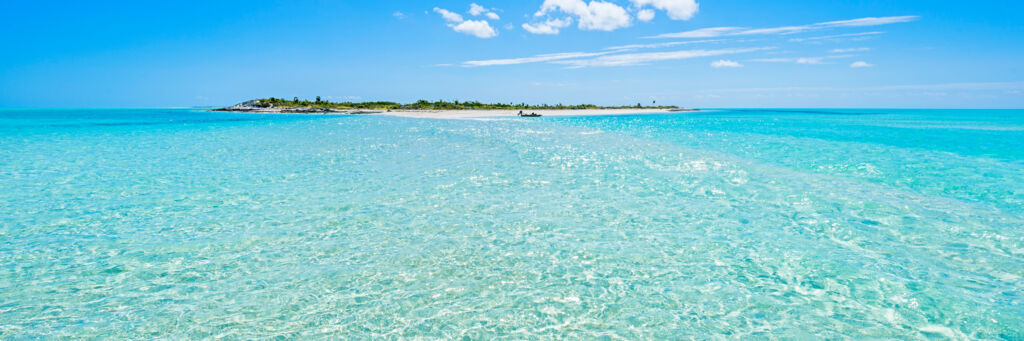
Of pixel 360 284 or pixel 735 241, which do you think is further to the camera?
pixel 735 241

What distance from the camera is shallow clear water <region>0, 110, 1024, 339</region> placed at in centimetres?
593

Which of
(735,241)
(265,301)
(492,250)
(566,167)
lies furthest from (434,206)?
(566,167)

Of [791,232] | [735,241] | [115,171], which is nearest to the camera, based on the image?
[735,241]

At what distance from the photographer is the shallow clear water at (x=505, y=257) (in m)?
5.93

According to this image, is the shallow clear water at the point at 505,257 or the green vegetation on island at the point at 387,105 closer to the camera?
the shallow clear water at the point at 505,257

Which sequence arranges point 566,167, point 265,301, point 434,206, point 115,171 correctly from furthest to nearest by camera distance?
1. point 566,167
2. point 115,171
3. point 434,206
4. point 265,301

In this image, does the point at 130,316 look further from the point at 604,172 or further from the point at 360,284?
the point at 604,172

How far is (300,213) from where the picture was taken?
11.1 m

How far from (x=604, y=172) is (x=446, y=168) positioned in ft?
19.0

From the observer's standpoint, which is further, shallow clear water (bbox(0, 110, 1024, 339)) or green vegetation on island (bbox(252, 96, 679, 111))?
green vegetation on island (bbox(252, 96, 679, 111))

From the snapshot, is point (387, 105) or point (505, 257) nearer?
point (505, 257)

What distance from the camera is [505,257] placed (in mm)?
8164

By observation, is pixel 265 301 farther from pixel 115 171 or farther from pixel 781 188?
pixel 115 171

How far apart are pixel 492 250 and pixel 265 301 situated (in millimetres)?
3490
